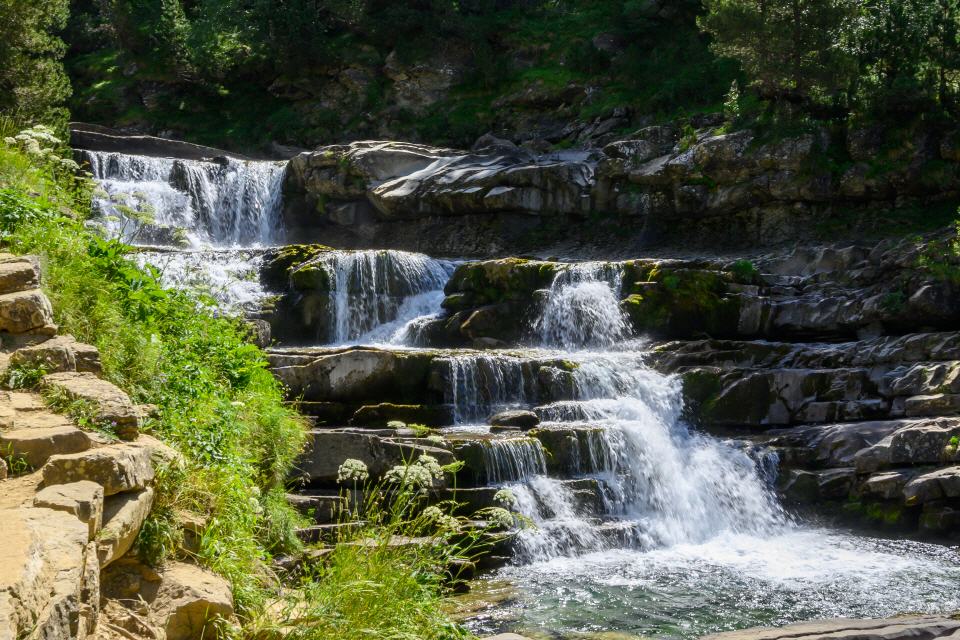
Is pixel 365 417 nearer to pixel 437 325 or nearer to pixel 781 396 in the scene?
pixel 437 325

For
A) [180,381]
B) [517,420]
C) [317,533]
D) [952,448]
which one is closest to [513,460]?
[517,420]

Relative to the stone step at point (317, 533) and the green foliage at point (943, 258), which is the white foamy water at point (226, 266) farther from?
the green foliage at point (943, 258)

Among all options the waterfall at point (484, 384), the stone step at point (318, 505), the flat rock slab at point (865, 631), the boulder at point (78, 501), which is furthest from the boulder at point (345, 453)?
the boulder at point (78, 501)

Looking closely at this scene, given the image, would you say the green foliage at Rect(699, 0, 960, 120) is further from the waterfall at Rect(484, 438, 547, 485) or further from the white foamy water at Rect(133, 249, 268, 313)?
the waterfall at Rect(484, 438, 547, 485)

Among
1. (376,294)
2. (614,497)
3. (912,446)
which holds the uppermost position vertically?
(376,294)

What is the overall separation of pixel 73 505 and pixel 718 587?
6.80 metres

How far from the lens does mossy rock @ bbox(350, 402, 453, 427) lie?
1160 centimetres

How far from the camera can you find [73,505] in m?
3.43

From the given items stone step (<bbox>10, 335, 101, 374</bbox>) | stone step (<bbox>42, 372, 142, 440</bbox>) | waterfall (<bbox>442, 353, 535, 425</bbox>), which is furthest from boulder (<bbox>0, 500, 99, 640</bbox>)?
waterfall (<bbox>442, 353, 535, 425</bbox>)

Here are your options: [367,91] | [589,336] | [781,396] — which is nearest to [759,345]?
[781,396]

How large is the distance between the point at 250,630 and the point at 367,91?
2760 cm

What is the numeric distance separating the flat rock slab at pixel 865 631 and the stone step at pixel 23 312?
176 inches

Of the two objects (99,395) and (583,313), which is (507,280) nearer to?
(583,313)

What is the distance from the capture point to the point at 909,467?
36.3 ft
